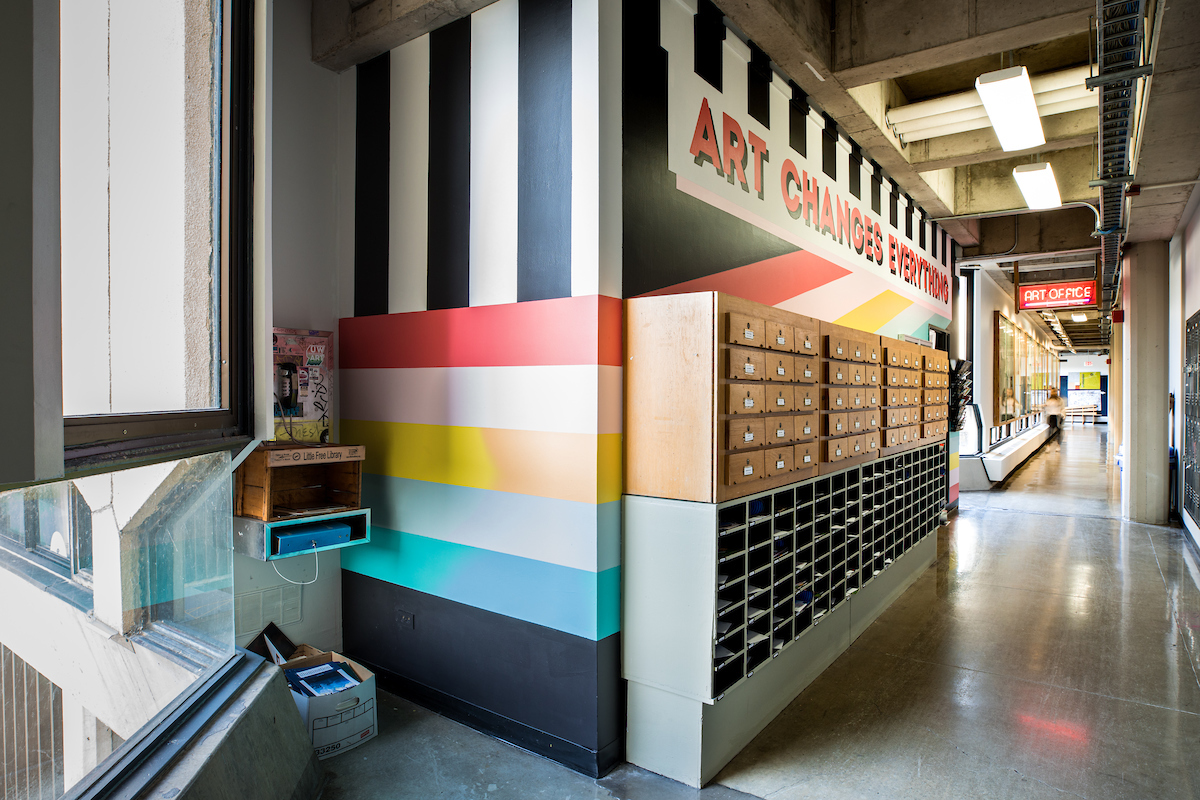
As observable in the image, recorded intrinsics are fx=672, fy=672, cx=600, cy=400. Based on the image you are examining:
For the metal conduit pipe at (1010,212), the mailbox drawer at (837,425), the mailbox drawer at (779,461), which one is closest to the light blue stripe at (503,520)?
the mailbox drawer at (779,461)

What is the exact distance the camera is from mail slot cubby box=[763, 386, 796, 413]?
10.3 feet

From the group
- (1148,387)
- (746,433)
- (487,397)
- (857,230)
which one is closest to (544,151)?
(487,397)

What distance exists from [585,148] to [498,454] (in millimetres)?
1450

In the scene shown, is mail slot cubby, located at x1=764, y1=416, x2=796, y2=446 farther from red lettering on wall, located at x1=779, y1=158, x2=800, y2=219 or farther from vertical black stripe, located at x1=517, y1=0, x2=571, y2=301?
red lettering on wall, located at x1=779, y1=158, x2=800, y2=219

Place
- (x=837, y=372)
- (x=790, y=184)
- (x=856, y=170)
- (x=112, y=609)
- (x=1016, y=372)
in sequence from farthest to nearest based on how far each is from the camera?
1. (x=1016, y=372)
2. (x=856, y=170)
3. (x=790, y=184)
4. (x=837, y=372)
5. (x=112, y=609)

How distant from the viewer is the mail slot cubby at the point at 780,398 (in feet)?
10.3

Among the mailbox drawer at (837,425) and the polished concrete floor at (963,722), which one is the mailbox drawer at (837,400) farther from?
the polished concrete floor at (963,722)

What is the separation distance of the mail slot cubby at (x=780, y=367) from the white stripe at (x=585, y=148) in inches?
35.6

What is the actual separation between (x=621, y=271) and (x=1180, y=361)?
24.3ft

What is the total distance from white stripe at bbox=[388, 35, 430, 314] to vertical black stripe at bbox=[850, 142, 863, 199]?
12.3 feet

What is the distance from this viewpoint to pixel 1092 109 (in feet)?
18.4

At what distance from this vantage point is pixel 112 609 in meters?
2.15

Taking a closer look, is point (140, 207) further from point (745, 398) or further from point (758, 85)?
point (758, 85)

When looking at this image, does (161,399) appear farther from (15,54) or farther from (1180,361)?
(1180,361)
